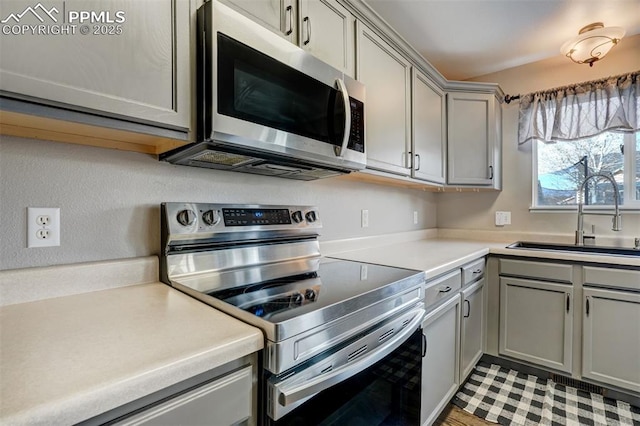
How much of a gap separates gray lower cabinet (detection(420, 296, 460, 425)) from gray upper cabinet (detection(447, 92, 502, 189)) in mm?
1249

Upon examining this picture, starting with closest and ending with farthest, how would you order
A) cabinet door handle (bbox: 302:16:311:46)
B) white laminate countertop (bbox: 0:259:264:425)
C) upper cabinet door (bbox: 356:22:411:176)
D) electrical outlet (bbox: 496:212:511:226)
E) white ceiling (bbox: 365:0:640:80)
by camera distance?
1. white laminate countertop (bbox: 0:259:264:425)
2. cabinet door handle (bbox: 302:16:311:46)
3. upper cabinet door (bbox: 356:22:411:176)
4. white ceiling (bbox: 365:0:640:80)
5. electrical outlet (bbox: 496:212:511:226)

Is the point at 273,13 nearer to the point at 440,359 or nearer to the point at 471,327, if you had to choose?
the point at 440,359

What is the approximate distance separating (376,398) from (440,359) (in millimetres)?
700

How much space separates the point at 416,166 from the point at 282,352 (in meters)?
1.73

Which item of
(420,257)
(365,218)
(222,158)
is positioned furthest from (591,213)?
(222,158)

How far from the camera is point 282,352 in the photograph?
69cm

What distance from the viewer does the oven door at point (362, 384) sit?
0.71 m

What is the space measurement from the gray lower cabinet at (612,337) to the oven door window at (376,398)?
1.41 metres

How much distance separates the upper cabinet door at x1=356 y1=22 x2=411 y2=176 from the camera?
1.65m

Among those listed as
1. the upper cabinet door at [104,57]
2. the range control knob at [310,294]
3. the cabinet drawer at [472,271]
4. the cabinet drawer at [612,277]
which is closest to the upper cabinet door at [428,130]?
the cabinet drawer at [472,271]

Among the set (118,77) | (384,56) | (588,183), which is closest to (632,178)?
(588,183)

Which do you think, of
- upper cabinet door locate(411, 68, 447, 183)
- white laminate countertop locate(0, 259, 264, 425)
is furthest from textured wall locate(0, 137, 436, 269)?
upper cabinet door locate(411, 68, 447, 183)

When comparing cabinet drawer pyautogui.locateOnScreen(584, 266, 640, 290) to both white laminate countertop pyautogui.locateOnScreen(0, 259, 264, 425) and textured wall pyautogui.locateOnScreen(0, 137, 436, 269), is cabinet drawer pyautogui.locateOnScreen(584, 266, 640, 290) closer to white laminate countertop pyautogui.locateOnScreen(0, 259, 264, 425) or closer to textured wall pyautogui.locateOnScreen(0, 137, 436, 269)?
textured wall pyautogui.locateOnScreen(0, 137, 436, 269)

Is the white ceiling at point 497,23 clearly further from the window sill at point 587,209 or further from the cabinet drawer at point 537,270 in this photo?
the cabinet drawer at point 537,270
